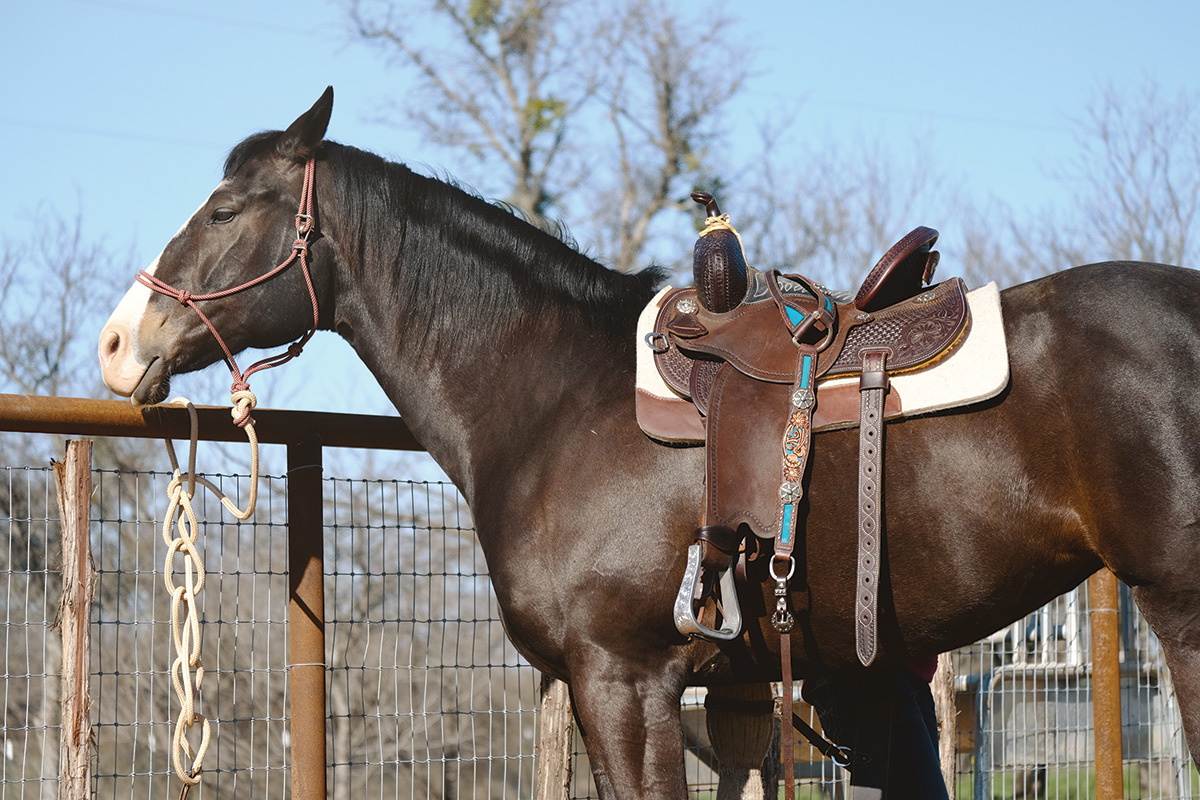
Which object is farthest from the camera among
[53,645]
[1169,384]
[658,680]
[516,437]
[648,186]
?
[648,186]

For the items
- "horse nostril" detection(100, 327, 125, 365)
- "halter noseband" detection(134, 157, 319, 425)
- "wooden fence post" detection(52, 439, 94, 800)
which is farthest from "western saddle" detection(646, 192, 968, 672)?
"wooden fence post" detection(52, 439, 94, 800)

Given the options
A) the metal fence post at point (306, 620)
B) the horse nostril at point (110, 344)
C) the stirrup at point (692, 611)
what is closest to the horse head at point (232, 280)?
the horse nostril at point (110, 344)

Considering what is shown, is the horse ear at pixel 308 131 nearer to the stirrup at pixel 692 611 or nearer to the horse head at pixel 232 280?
the horse head at pixel 232 280

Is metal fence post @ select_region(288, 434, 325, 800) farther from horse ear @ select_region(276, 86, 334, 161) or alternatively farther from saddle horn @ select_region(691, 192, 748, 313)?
saddle horn @ select_region(691, 192, 748, 313)

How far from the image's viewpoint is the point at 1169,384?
2.06m

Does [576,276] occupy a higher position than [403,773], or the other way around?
[576,276]

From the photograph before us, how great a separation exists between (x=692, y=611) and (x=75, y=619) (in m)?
1.87

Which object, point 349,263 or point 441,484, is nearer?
point 349,263

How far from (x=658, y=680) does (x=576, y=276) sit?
1.13 m

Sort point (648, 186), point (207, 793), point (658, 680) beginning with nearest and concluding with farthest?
point (658, 680)
point (207, 793)
point (648, 186)

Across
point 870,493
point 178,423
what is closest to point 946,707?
point 870,493

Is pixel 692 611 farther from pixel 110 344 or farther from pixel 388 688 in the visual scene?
pixel 388 688

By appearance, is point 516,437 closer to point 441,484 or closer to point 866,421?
point 866,421

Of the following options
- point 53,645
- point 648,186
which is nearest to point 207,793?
point 53,645
